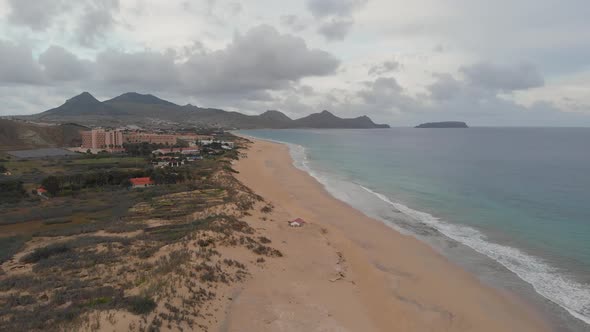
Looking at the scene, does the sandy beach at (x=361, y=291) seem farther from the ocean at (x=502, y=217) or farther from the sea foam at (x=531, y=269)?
the sea foam at (x=531, y=269)

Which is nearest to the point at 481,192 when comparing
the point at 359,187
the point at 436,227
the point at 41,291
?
the point at 359,187

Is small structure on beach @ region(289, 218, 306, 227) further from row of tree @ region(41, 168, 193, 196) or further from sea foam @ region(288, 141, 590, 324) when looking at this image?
row of tree @ region(41, 168, 193, 196)

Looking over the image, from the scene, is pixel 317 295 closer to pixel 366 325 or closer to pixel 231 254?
pixel 366 325

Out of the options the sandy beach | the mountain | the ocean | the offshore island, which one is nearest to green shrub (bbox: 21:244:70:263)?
the offshore island

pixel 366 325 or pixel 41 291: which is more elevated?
pixel 41 291

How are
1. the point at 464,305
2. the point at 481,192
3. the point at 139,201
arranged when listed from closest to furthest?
the point at 464,305 < the point at 139,201 < the point at 481,192

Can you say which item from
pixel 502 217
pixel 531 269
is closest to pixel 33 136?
pixel 502 217

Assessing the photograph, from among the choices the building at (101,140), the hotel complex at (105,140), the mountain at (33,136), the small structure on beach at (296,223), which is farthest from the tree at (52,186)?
the mountain at (33,136)
